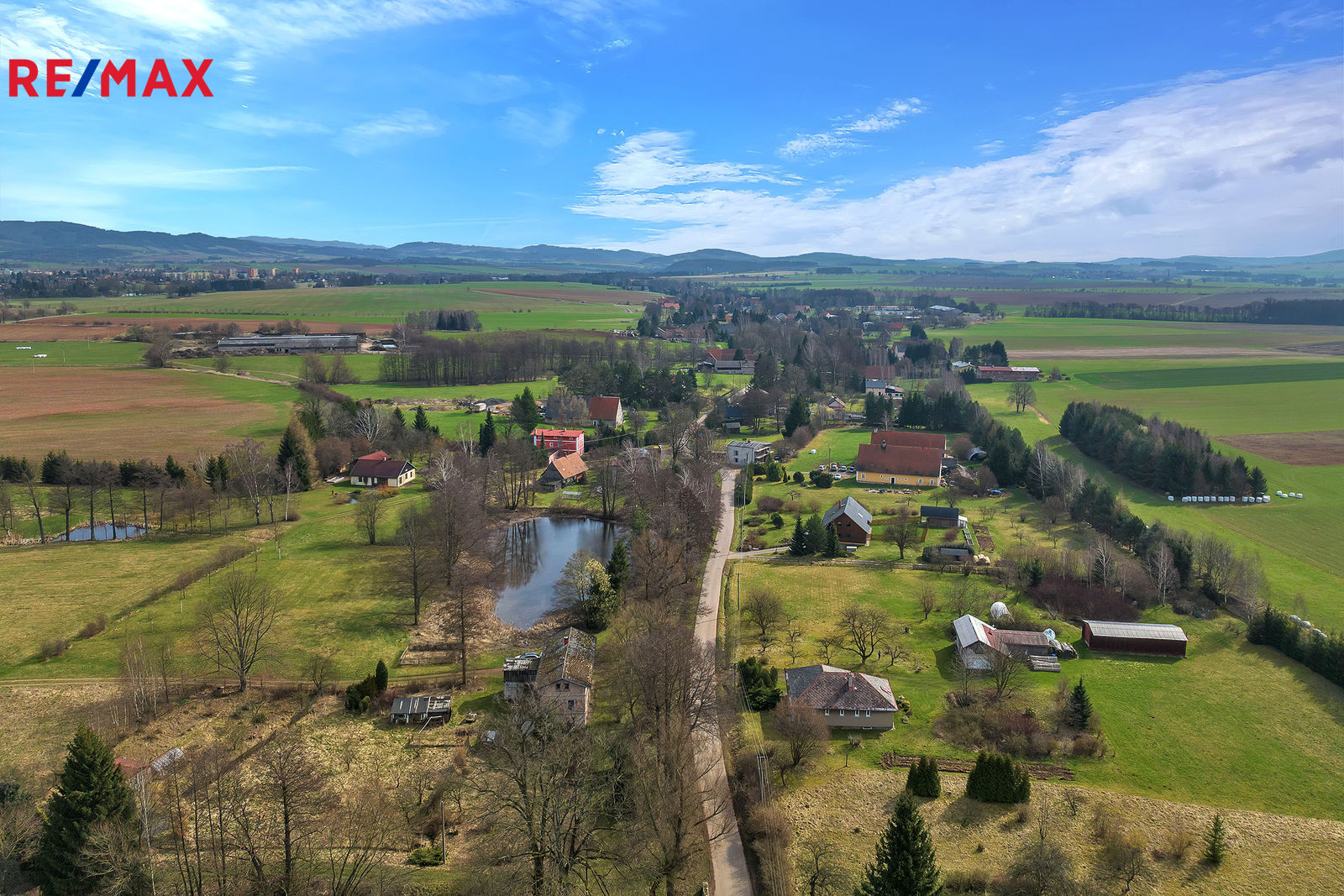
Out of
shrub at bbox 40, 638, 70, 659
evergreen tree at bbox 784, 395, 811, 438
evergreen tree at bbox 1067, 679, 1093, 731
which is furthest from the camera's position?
evergreen tree at bbox 784, 395, 811, 438

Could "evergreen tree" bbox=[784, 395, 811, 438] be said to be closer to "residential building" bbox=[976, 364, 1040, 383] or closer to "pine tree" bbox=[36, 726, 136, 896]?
"residential building" bbox=[976, 364, 1040, 383]

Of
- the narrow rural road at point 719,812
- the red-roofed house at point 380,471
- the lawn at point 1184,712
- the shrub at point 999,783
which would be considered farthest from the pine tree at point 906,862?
the red-roofed house at point 380,471

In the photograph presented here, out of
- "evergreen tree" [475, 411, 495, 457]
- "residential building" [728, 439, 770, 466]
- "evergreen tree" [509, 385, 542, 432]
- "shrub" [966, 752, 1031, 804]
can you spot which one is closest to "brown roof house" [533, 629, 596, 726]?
"shrub" [966, 752, 1031, 804]

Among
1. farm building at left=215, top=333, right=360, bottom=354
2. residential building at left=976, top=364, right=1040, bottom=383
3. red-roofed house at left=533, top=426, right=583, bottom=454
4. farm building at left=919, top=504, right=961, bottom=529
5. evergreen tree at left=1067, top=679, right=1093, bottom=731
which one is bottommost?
evergreen tree at left=1067, top=679, right=1093, bottom=731

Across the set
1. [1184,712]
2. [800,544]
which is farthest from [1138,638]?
[800,544]

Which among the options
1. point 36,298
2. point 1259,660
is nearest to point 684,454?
point 1259,660

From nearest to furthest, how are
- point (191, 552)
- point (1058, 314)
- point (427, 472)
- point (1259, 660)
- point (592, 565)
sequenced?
1. point (1259, 660)
2. point (592, 565)
3. point (191, 552)
4. point (427, 472)
5. point (1058, 314)

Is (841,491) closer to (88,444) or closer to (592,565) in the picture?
(592,565)
